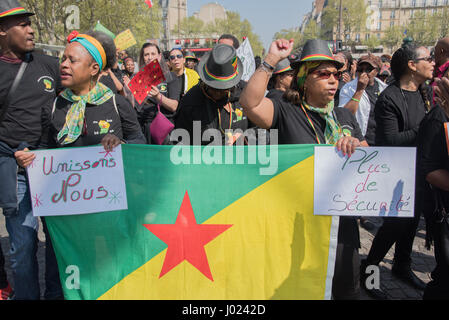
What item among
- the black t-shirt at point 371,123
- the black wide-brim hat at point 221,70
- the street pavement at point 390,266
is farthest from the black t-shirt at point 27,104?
the black t-shirt at point 371,123

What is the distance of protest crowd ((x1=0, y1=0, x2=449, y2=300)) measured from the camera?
238 centimetres

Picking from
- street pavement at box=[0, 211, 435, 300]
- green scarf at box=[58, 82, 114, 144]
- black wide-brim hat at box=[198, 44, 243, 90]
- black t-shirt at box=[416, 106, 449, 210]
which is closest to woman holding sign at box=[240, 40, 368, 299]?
black t-shirt at box=[416, 106, 449, 210]

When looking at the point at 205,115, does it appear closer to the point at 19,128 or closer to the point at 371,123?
the point at 19,128

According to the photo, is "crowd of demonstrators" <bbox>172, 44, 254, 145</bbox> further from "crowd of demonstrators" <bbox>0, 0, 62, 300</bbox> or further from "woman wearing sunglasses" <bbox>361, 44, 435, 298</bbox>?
"woman wearing sunglasses" <bbox>361, 44, 435, 298</bbox>

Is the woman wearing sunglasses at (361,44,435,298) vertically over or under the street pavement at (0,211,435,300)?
over

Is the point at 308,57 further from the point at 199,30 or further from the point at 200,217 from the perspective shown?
the point at 199,30

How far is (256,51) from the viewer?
10112 centimetres

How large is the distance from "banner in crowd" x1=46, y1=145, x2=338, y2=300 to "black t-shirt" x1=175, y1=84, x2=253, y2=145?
0.84 metres

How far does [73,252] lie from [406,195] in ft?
7.52

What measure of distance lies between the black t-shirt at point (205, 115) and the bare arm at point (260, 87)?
97 cm

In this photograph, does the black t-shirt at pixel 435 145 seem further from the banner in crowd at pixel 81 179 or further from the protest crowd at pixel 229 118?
the banner in crowd at pixel 81 179

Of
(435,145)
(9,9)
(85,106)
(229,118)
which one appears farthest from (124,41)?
(435,145)

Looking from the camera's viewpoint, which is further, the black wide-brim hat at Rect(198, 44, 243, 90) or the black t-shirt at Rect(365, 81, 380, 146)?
the black t-shirt at Rect(365, 81, 380, 146)

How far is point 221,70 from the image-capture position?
A: 306 cm
